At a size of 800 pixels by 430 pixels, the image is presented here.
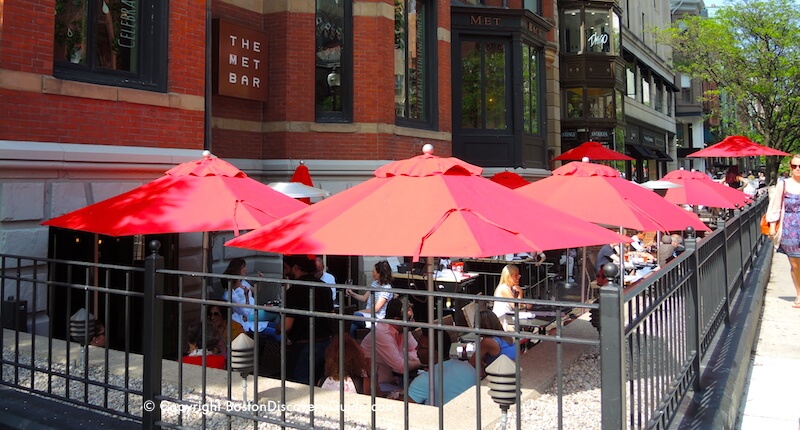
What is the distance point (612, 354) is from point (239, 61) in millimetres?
11335

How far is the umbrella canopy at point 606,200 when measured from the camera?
6730 mm

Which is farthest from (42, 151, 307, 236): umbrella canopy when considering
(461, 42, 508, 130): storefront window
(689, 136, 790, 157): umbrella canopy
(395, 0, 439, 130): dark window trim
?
(689, 136, 790, 157): umbrella canopy

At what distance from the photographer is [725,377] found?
5.02 m

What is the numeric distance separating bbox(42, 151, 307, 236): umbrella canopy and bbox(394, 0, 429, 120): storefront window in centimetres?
727

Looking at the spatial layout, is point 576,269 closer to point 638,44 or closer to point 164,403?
point 164,403

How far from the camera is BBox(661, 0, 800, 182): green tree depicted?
22.4 meters

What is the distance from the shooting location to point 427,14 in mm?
15078

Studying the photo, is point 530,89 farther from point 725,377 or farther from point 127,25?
point 725,377

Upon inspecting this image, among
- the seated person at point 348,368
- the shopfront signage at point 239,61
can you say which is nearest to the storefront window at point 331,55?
the shopfront signage at point 239,61

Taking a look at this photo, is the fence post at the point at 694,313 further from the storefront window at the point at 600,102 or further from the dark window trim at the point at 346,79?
the storefront window at the point at 600,102

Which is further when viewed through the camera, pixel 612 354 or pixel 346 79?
pixel 346 79

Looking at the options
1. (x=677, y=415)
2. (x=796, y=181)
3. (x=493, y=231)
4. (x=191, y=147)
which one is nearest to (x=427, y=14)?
(x=191, y=147)

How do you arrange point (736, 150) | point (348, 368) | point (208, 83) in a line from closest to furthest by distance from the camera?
point (348, 368)
point (208, 83)
point (736, 150)

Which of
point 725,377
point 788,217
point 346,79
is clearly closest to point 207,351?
point 725,377
